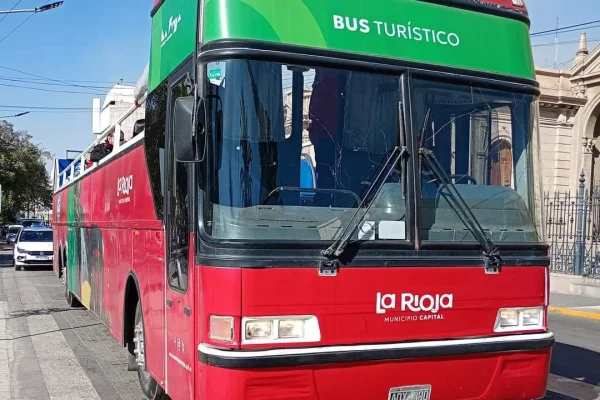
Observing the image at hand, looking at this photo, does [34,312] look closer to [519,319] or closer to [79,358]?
[79,358]

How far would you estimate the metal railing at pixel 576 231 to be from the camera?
52.5 feet

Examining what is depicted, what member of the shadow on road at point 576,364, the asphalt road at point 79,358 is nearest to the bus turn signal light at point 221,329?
the asphalt road at point 79,358

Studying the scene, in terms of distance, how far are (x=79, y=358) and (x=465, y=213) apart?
20.0ft

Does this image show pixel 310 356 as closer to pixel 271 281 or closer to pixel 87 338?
pixel 271 281

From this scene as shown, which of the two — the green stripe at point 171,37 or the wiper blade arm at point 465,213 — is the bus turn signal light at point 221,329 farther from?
the green stripe at point 171,37

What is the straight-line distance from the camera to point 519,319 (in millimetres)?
4652

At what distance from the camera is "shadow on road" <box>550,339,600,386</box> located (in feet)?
25.7

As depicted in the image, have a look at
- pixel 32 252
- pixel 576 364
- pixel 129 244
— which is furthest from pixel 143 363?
pixel 32 252

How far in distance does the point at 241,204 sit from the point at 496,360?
207 centimetres

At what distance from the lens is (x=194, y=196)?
4.15 m

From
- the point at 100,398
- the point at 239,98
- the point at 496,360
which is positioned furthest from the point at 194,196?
the point at 100,398

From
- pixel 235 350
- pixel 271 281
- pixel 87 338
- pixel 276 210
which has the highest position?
pixel 276 210

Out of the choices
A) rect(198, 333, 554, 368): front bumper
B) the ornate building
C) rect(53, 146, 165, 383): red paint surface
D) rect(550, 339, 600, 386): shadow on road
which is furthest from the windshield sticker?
the ornate building

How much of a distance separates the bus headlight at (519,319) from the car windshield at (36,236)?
23.3m
